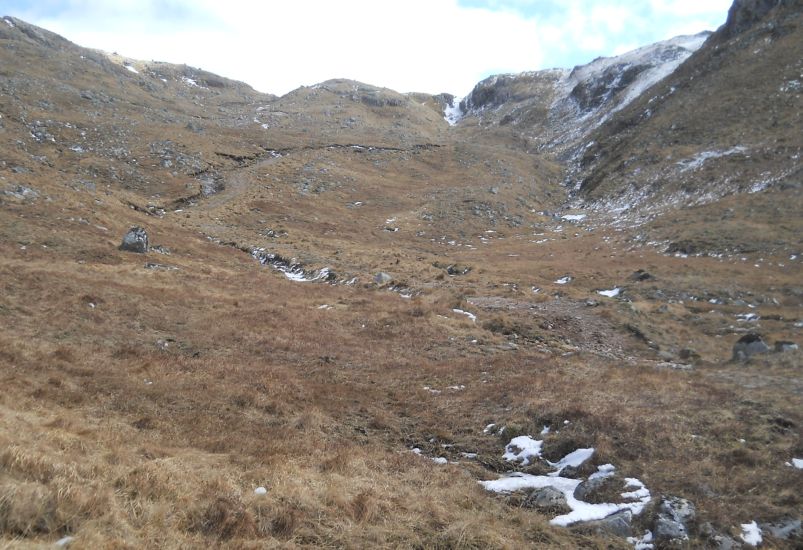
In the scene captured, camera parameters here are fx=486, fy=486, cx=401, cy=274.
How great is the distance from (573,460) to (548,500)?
2138 mm

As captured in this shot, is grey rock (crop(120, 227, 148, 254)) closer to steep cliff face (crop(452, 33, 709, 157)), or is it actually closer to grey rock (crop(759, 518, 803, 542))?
grey rock (crop(759, 518, 803, 542))

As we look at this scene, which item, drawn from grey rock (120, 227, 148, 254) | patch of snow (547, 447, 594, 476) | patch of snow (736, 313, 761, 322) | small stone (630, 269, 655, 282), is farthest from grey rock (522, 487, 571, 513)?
grey rock (120, 227, 148, 254)

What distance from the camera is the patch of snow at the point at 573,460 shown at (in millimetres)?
11118

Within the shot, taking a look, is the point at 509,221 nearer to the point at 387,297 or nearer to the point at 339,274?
the point at 339,274

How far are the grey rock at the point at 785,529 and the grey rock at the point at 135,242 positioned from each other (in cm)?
3422

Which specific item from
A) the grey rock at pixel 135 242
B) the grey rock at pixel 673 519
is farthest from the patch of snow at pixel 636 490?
the grey rock at pixel 135 242

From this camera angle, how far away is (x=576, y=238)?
57.3 metres

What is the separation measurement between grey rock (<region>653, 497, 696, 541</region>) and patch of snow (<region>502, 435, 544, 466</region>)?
3404mm

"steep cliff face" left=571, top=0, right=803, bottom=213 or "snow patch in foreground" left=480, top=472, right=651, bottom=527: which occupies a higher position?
"steep cliff face" left=571, top=0, right=803, bottom=213

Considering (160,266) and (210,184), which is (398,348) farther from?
(210,184)

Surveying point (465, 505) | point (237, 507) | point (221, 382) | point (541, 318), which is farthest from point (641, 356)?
point (237, 507)

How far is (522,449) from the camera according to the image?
12180 mm

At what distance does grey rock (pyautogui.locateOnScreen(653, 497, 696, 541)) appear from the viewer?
8.17 m

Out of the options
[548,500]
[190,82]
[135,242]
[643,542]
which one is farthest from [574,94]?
[643,542]
